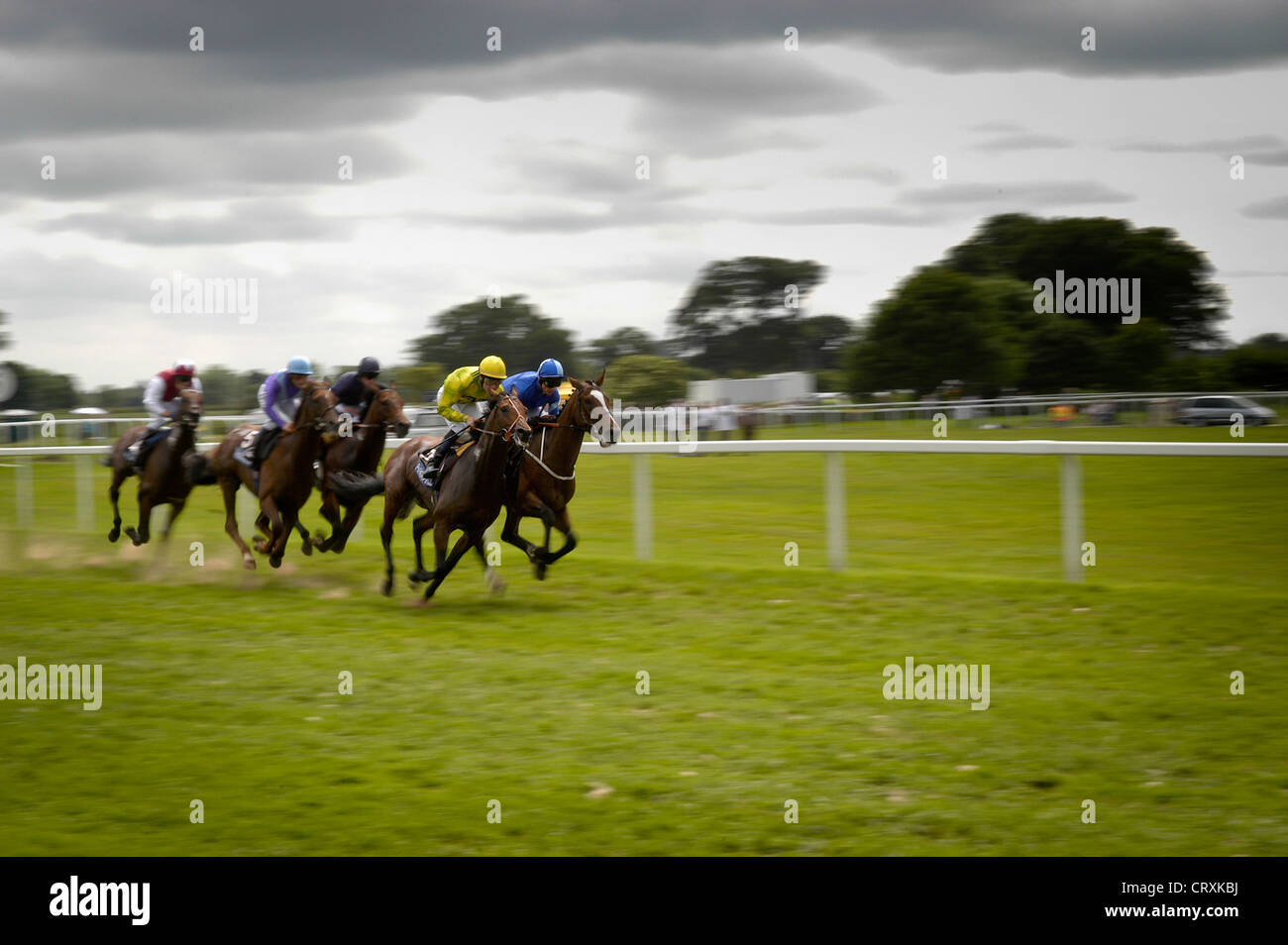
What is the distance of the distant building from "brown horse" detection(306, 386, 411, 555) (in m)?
26.9

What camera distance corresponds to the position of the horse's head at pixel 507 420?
26.2 feet

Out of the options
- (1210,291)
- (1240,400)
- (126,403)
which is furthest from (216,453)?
(1210,291)

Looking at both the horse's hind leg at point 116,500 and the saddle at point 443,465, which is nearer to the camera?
the saddle at point 443,465

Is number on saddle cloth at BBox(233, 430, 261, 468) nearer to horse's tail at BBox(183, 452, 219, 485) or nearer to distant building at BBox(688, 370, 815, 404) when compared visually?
horse's tail at BBox(183, 452, 219, 485)

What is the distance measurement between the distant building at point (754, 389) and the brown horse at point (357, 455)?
26.9 metres

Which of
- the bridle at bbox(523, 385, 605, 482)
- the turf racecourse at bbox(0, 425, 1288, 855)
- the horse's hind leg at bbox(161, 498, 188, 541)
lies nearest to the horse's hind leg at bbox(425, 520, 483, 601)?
the turf racecourse at bbox(0, 425, 1288, 855)

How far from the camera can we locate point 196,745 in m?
4.97

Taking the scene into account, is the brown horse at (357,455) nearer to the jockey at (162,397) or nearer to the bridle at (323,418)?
the bridle at (323,418)

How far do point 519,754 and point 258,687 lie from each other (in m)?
1.86

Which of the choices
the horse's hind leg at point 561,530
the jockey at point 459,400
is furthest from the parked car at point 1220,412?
the jockey at point 459,400

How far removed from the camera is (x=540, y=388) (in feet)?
30.8

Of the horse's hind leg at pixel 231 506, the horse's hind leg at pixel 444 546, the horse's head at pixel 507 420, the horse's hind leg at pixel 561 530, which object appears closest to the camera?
the horse's head at pixel 507 420

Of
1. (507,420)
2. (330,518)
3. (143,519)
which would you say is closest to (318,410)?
(330,518)
